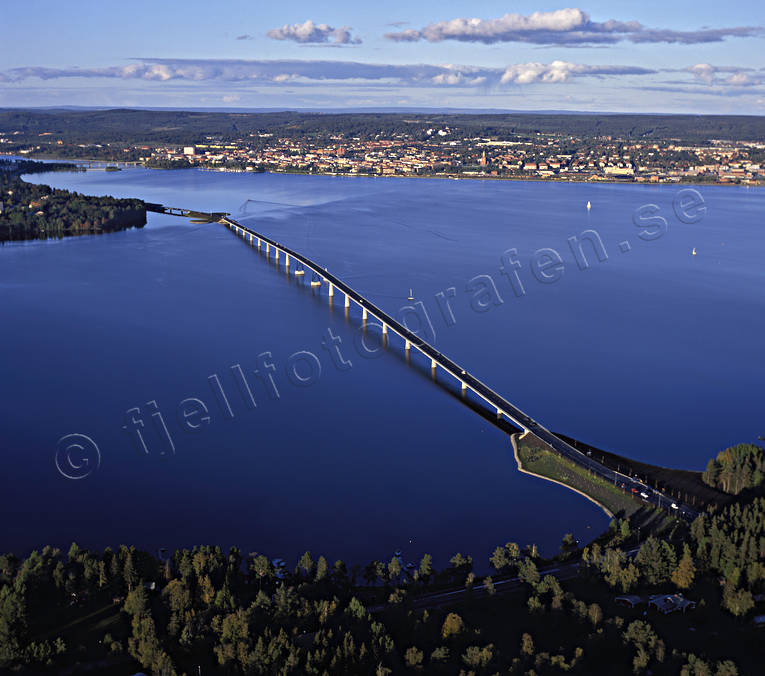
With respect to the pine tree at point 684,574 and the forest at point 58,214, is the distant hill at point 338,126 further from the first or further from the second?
the pine tree at point 684,574

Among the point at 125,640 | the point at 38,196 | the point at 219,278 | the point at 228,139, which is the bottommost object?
the point at 125,640

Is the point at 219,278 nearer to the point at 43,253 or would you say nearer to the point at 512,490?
the point at 43,253

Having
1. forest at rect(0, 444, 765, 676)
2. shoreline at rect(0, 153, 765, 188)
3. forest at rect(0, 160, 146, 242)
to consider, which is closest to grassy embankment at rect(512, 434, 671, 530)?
forest at rect(0, 444, 765, 676)

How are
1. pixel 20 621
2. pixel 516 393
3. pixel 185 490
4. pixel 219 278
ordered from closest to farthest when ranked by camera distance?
1. pixel 20 621
2. pixel 185 490
3. pixel 516 393
4. pixel 219 278

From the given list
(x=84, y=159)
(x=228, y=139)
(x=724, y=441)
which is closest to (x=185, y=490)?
(x=724, y=441)

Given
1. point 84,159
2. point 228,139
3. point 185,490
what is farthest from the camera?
point 228,139

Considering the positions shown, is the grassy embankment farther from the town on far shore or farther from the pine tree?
the town on far shore
